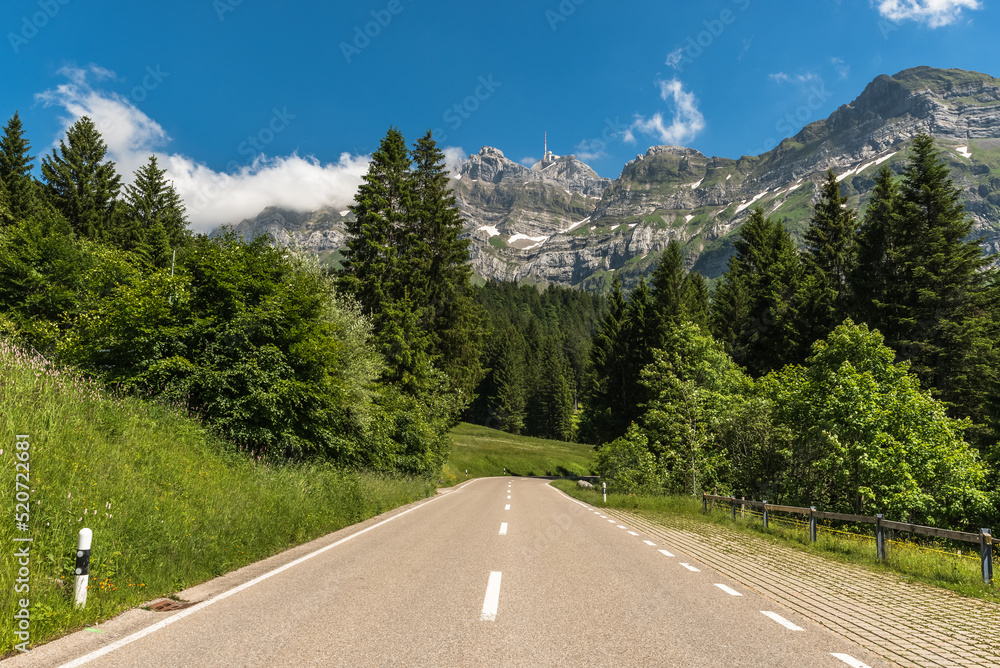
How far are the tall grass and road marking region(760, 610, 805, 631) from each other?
22.7 ft

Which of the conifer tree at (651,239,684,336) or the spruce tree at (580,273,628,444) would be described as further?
the spruce tree at (580,273,628,444)

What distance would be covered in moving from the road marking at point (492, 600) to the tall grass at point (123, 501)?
380 cm

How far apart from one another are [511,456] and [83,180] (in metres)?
54.5

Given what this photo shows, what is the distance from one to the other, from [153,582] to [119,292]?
10.5 meters

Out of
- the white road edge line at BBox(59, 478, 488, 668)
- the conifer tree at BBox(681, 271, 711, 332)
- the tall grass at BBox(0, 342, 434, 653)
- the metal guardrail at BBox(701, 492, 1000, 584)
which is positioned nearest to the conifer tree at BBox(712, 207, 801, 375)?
the conifer tree at BBox(681, 271, 711, 332)

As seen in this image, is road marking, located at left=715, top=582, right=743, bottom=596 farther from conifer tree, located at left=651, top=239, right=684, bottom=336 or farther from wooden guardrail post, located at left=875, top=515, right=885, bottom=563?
conifer tree, located at left=651, top=239, right=684, bottom=336

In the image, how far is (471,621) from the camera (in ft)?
16.7

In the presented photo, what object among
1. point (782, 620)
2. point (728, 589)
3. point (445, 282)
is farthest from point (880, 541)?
point (445, 282)

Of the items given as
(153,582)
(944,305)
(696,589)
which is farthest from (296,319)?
(944,305)

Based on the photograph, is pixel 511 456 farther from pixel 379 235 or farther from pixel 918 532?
pixel 918 532

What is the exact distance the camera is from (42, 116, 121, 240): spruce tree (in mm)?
45688

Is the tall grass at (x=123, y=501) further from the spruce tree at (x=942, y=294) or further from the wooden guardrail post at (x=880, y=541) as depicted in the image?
the spruce tree at (x=942, y=294)

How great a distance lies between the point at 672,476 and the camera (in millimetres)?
29359

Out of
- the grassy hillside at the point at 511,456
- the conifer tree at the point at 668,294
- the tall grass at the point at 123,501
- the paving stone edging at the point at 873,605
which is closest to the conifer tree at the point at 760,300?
the conifer tree at the point at 668,294
